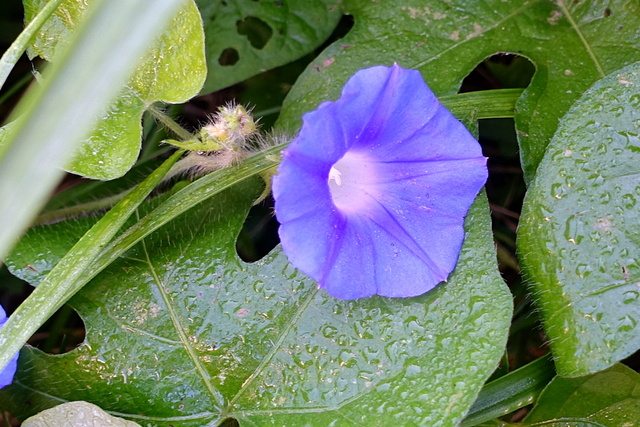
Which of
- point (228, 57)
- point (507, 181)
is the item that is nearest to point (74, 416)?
point (228, 57)

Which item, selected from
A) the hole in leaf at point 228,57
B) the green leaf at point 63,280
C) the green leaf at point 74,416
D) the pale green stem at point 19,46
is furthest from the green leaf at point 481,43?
the green leaf at point 74,416

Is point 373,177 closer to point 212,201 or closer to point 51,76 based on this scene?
point 212,201

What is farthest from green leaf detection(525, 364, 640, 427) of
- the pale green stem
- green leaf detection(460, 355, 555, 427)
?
the pale green stem

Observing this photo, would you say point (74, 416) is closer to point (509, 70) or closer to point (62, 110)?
point (62, 110)

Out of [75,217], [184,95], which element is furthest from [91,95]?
[75,217]

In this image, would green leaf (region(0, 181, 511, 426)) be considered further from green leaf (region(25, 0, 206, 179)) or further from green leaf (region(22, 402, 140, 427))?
green leaf (region(25, 0, 206, 179))
